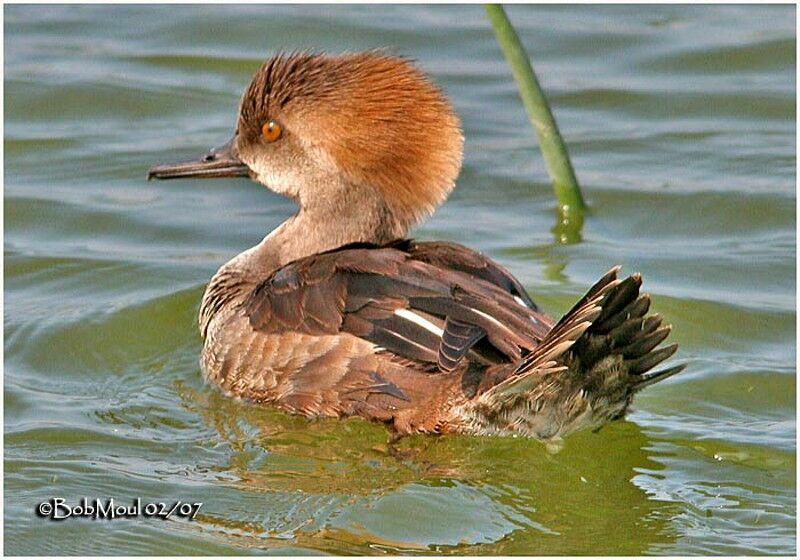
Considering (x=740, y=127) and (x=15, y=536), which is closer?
(x=15, y=536)

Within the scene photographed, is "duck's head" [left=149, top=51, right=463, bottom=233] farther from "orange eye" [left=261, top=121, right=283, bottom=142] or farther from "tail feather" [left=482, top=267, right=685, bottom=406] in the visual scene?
"tail feather" [left=482, top=267, right=685, bottom=406]

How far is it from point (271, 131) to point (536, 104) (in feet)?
4.84

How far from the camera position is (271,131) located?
7258 mm

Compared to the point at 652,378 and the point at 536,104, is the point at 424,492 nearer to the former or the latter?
the point at 652,378

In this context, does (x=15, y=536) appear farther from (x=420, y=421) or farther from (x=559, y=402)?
(x=559, y=402)

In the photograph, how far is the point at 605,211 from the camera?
9352 millimetres

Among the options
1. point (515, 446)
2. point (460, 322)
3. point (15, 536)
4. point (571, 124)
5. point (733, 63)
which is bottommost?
point (15, 536)

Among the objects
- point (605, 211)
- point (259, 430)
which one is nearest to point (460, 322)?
point (259, 430)

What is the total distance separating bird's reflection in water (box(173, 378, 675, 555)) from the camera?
5.40 meters

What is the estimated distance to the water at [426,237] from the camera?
5625mm

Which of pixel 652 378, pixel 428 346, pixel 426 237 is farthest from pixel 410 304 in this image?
pixel 426 237

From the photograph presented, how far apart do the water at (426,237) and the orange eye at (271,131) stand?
1.20 meters

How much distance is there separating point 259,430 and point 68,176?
3993mm

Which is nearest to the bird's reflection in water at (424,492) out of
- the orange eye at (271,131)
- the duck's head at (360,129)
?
the duck's head at (360,129)
